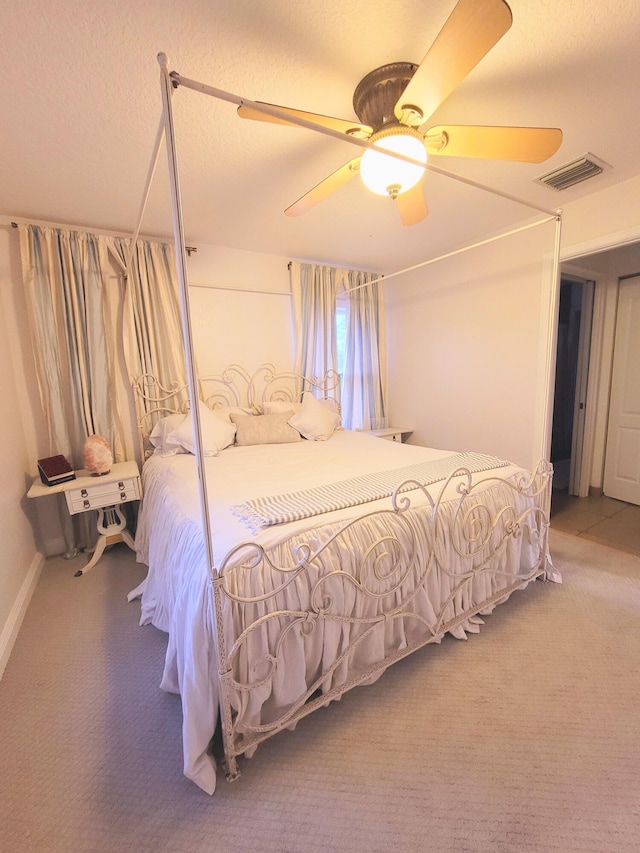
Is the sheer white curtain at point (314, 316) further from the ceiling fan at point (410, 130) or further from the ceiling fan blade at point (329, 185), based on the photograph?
the ceiling fan at point (410, 130)

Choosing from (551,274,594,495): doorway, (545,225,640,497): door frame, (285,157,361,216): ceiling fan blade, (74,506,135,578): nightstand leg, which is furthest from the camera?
(551,274,594,495): doorway

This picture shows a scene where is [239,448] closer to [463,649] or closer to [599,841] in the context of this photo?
[463,649]

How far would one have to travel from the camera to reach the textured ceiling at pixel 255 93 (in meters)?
1.19

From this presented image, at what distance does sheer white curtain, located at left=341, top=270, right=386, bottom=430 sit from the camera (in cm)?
396

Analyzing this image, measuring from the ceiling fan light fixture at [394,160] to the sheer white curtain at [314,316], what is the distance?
7.14 feet

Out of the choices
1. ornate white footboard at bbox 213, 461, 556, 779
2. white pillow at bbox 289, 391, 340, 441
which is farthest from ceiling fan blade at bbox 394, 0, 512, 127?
white pillow at bbox 289, 391, 340, 441

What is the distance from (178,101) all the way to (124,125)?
338 mm

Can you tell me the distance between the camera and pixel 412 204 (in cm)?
183

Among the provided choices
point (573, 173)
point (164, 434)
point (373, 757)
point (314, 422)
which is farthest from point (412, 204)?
point (373, 757)

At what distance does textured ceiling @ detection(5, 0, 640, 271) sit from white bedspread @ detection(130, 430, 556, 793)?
5.61ft

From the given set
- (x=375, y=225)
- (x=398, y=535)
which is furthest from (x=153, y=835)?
(x=375, y=225)

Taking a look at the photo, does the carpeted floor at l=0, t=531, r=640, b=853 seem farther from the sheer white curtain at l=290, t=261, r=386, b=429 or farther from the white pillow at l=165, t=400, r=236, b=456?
the sheer white curtain at l=290, t=261, r=386, b=429

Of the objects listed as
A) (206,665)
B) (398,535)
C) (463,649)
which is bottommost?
(463,649)

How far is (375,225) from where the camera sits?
2826 mm
